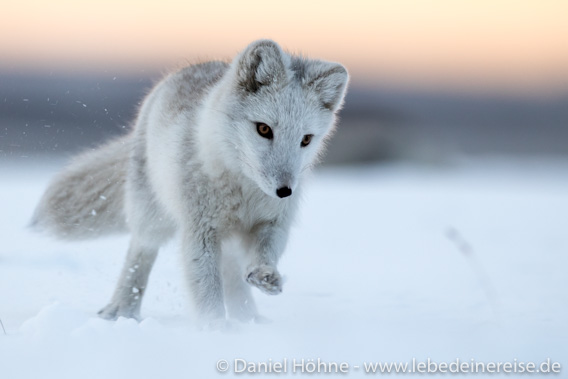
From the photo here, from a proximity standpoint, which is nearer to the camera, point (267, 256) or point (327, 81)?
point (267, 256)

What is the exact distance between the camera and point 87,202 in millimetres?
5062

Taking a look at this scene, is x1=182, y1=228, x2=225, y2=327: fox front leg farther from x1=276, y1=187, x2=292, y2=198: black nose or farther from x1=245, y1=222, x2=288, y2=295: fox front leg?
x1=276, y1=187, x2=292, y2=198: black nose

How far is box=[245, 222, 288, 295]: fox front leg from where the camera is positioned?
3.55 m

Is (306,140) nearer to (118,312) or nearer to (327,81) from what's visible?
(327,81)

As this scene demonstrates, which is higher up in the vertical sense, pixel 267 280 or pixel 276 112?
pixel 276 112

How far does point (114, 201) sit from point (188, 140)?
1.28 meters

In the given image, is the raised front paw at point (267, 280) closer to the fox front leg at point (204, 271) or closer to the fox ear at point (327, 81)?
the fox front leg at point (204, 271)

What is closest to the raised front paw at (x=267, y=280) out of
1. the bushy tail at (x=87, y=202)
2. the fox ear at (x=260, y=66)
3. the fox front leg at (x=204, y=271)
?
the fox front leg at (x=204, y=271)

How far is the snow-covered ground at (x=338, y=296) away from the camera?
2766mm

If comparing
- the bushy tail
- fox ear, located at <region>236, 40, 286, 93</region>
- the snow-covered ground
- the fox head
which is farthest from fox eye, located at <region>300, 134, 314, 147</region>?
the bushy tail

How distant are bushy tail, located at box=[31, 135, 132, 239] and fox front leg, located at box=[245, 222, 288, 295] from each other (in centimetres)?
139

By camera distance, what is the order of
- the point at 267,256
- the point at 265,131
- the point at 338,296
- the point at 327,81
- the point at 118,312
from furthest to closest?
the point at 338,296 → the point at 118,312 → the point at 327,81 → the point at 267,256 → the point at 265,131

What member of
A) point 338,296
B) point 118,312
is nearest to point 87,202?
point 118,312

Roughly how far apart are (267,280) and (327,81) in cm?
124
